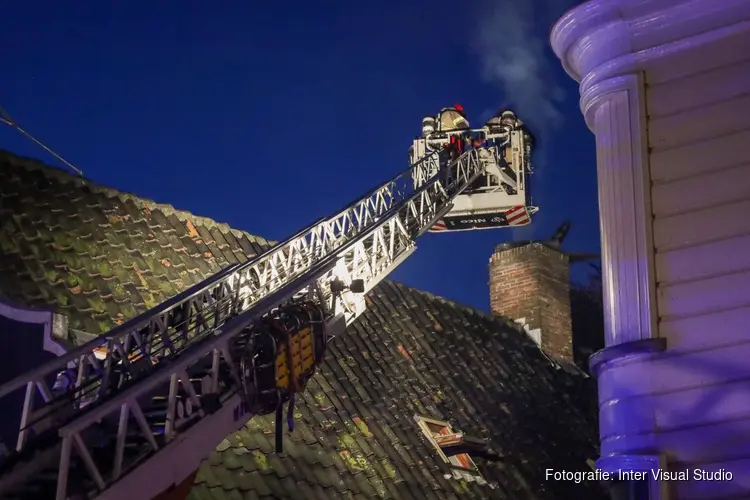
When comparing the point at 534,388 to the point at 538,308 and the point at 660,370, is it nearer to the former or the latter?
the point at 538,308

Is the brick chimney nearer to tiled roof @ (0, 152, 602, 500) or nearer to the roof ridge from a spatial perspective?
tiled roof @ (0, 152, 602, 500)

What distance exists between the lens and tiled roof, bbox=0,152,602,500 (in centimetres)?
895

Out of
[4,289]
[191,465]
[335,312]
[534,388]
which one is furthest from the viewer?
[534,388]

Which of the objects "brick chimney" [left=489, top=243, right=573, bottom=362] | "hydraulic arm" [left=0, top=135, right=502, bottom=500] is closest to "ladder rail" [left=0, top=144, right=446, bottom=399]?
"hydraulic arm" [left=0, top=135, right=502, bottom=500]

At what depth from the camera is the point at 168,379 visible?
6.43 metres

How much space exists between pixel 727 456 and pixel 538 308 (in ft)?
37.9

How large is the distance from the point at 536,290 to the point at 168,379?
10.6m

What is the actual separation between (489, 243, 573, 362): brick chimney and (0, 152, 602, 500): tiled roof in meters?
1.30

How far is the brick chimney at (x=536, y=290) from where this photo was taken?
1603cm

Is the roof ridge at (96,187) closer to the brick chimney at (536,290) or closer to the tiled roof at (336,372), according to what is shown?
the tiled roof at (336,372)

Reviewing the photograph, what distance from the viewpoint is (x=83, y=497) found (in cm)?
549

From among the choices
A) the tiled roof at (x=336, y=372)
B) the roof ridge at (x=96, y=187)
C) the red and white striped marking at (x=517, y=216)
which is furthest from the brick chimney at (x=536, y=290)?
the roof ridge at (x=96, y=187)

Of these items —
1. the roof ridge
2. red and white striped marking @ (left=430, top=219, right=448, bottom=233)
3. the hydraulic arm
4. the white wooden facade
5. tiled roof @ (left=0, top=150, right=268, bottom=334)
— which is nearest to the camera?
the white wooden facade

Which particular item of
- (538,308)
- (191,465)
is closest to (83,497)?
(191,465)
